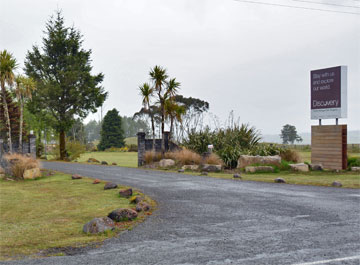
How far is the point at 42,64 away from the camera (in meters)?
32.2

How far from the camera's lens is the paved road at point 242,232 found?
15.6ft

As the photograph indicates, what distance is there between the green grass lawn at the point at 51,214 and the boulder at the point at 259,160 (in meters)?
8.03

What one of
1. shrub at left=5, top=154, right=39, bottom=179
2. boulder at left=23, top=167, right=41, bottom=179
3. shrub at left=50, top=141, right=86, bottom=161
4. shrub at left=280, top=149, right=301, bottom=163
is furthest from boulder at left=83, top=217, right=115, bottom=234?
shrub at left=50, top=141, right=86, bottom=161

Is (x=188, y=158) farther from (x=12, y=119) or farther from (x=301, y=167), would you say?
(x=12, y=119)

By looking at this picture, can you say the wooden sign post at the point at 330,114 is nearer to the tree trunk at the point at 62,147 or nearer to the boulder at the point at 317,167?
the boulder at the point at 317,167

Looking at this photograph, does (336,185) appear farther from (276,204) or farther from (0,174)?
(0,174)

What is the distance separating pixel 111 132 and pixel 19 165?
46601 millimetres

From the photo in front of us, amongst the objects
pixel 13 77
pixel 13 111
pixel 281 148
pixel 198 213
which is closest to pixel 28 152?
pixel 13 77

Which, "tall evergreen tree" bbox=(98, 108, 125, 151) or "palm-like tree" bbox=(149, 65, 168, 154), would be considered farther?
"tall evergreen tree" bbox=(98, 108, 125, 151)

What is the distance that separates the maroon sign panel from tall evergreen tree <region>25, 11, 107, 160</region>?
20.5 m

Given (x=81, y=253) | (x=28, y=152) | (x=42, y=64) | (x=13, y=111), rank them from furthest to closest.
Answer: (x=13, y=111)
(x=42, y=64)
(x=28, y=152)
(x=81, y=253)

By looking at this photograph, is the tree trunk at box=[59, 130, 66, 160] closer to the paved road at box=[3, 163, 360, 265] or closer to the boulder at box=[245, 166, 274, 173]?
the boulder at box=[245, 166, 274, 173]

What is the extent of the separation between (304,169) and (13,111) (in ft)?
99.0

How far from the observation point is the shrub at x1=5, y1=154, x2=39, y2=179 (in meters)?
17.0
